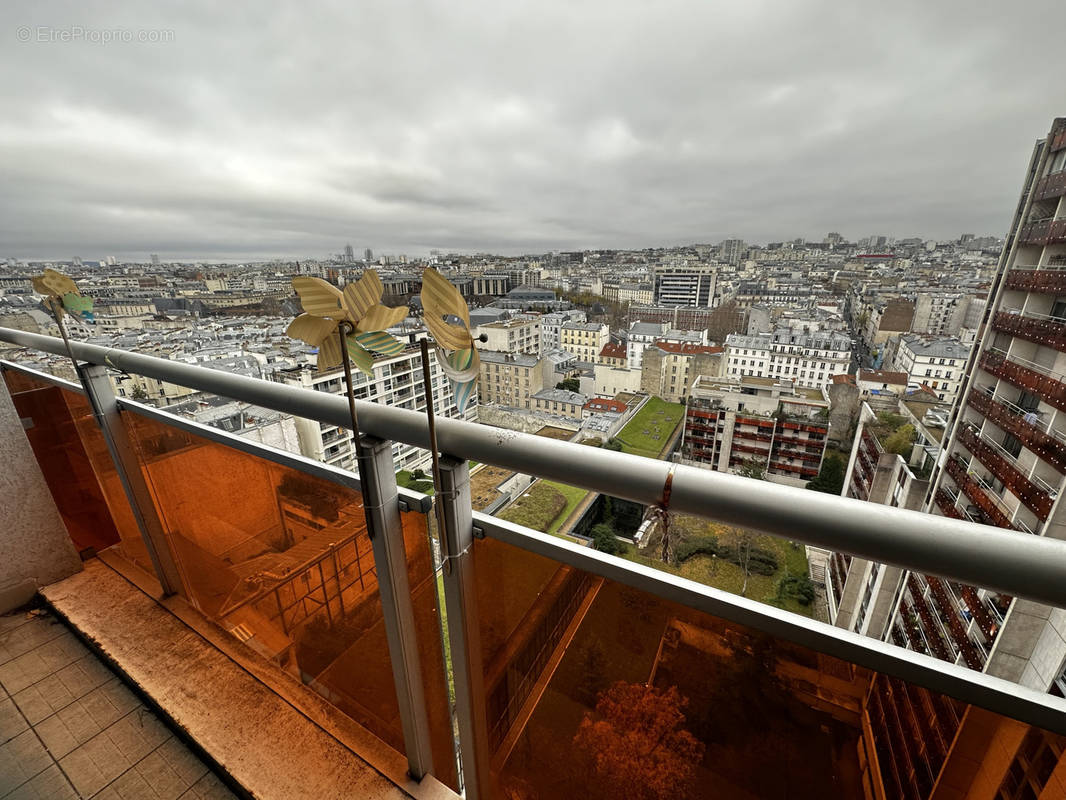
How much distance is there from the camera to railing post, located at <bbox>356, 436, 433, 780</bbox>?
2.54ft

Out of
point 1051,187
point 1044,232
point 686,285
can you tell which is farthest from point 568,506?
point 686,285

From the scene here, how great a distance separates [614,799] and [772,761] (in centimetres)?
31

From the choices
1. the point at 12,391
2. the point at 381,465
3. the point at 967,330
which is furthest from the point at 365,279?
the point at 967,330

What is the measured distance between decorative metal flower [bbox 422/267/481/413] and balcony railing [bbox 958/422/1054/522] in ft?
21.5

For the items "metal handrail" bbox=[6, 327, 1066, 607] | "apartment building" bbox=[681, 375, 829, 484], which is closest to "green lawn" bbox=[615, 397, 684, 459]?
"apartment building" bbox=[681, 375, 829, 484]

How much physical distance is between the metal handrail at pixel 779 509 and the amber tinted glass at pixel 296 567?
29 cm

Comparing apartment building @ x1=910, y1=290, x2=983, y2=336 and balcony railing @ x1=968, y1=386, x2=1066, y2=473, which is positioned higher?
balcony railing @ x1=968, y1=386, x2=1066, y2=473

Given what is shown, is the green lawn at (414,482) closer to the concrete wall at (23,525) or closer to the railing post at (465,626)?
the railing post at (465,626)

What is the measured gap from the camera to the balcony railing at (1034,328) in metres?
4.79

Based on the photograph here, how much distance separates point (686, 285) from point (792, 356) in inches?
1242

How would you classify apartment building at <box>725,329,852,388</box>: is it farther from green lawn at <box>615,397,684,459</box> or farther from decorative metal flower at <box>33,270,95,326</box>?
decorative metal flower at <box>33,270,95,326</box>

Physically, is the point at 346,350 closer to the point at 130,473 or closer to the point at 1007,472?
the point at 130,473

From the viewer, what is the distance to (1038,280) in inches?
204

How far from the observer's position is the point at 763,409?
1509cm
